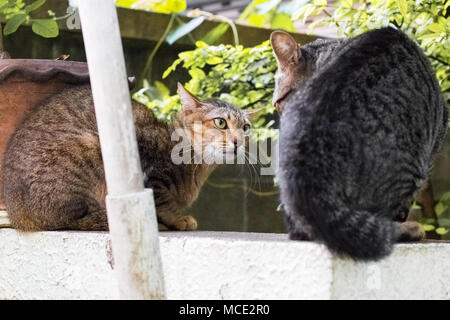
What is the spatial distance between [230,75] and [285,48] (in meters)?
0.82

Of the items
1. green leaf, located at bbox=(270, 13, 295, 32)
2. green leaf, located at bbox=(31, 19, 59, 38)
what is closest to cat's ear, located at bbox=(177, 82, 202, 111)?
green leaf, located at bbox=(31, 19, 59, 38)

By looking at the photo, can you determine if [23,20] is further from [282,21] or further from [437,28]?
[437,28]

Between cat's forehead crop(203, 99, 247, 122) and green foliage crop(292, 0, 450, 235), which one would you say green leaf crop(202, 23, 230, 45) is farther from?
cat's forehead crop(203, 99, 247, 122)

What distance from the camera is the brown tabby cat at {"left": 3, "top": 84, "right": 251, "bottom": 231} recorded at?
2178 millimetres

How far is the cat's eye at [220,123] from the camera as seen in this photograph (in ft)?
7.84

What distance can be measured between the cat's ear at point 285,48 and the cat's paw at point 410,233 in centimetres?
73

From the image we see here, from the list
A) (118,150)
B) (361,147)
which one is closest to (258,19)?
(361,147)

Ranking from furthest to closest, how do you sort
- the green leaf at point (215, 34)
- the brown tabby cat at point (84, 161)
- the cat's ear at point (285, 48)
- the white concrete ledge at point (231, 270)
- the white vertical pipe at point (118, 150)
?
1. the green leaf at point (215, 34)
2. the cat's ear at point (285, 48)
3. the brown tabby cat at point (84, 161)
4. the white concrete ledge at point (231, 270)
5. the white vertical pipe at point (118, 150)

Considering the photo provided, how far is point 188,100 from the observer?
2.47 metres

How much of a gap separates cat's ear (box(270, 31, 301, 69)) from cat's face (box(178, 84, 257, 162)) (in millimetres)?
279

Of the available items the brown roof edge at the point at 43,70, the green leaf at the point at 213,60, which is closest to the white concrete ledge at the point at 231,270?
the brown roof edge at the point at 43,70

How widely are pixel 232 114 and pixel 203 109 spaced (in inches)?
4.4

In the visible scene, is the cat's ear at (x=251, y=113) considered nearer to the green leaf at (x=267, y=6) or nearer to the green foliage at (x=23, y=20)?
the green leaf at (x=267, y=6)
